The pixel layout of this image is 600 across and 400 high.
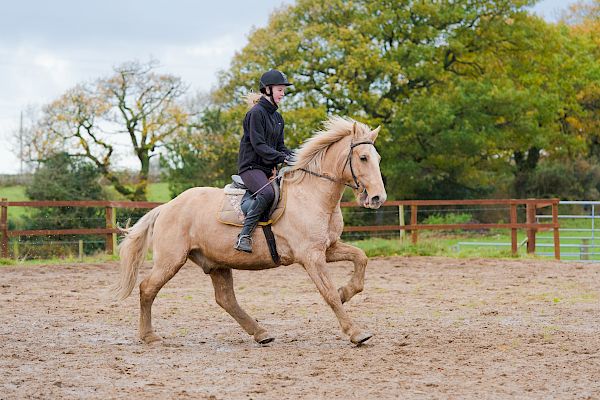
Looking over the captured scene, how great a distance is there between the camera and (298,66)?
97.3 feet

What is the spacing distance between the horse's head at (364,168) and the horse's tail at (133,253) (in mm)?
1895

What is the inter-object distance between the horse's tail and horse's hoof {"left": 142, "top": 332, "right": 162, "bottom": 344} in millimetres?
506

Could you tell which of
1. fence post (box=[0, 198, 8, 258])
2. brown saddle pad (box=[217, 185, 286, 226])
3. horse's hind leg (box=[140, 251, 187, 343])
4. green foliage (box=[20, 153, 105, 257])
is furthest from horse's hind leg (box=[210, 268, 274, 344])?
green foliage (box=[20, 153, 105, 257])

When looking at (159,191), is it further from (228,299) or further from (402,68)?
(228,299)

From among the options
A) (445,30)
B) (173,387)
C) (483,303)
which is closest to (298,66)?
(445,30)

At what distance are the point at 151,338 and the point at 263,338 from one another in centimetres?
100

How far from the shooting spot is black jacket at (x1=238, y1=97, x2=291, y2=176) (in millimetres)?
6840

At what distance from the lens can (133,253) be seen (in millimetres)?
7441

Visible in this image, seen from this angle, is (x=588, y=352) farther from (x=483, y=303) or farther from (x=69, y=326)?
(x=69, y=326)

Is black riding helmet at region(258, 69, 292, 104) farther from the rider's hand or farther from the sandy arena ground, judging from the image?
the sandy arena ground

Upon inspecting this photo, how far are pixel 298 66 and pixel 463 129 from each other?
6595 millimetres

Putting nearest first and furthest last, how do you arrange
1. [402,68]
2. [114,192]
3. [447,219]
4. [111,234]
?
[111,234], [447,219], [114,192], [402,68]

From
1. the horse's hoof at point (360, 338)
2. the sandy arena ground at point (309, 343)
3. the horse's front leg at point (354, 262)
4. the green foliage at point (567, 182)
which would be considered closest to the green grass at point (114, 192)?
the green foliage at point (567, 182)

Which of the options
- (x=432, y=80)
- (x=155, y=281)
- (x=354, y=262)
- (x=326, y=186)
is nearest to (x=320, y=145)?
(x=326, y=186)
